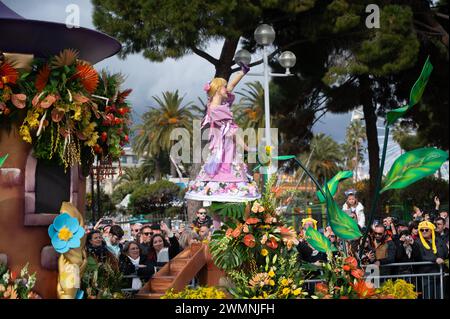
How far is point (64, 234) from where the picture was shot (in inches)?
208

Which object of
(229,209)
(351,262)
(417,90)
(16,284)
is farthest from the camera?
(229,209)

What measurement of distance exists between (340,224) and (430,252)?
317 cm

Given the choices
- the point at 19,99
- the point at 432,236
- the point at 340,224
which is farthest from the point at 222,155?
the point at 19,99

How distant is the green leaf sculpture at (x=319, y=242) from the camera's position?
5.55 m

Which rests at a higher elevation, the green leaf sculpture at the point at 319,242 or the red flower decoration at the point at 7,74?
the red flower decoration at the point at 7,74

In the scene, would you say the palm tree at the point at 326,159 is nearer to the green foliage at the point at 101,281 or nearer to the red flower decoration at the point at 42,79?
the green foliage at the point at 101,281

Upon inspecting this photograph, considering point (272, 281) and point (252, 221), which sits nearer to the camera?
point (272, 281)

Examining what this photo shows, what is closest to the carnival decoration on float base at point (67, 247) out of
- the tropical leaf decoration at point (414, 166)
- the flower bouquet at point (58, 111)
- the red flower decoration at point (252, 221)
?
the flower bouquet at point (58, 111)

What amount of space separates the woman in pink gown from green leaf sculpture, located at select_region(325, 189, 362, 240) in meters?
3.12

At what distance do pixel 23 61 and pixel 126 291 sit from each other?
97.7 inches

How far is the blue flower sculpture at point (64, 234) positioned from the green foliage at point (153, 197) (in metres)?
25.1

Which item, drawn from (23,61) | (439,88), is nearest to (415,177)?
(23,61)

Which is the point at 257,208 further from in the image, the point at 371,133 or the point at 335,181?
the point at 371,133

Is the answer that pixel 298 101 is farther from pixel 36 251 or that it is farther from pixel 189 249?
pixel 36 251
